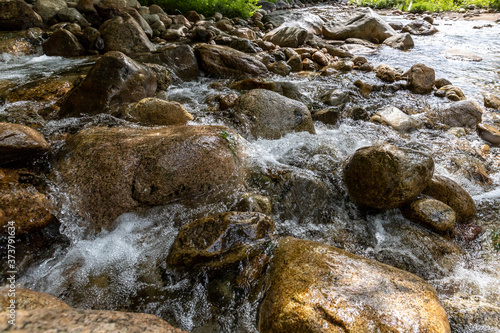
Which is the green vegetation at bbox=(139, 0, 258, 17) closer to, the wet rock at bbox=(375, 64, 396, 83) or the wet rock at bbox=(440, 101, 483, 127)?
the wet rock at bbox=(375, 64, 396, 83)

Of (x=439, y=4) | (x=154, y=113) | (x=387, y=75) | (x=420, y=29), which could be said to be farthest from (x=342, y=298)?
(x=439, y=4)

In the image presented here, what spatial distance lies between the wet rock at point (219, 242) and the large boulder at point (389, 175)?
5.23ft

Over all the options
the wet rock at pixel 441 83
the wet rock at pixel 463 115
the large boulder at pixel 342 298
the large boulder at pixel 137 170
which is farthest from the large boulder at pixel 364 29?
the large boulder at pixel 342 298

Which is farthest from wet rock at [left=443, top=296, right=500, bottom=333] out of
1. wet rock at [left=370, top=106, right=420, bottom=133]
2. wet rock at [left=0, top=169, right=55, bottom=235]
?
wet rock at [left=370, top=106, right=420, bottom=133]

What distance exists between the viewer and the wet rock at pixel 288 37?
408 inches

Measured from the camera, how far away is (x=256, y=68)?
7.21m

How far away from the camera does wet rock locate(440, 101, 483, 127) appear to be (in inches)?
222

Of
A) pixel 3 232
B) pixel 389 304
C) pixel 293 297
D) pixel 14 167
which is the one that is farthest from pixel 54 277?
pixel 389 304

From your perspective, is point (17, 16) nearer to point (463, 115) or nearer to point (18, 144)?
point (18, 144)

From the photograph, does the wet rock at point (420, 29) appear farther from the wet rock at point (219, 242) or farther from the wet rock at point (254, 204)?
the wet rock at point (219, 242)

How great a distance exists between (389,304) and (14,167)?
3.70 m

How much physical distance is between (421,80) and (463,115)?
1.80 metres

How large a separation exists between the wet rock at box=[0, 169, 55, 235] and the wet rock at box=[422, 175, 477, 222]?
175 inches

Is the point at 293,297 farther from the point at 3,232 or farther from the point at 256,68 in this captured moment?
the point at 256,68
